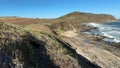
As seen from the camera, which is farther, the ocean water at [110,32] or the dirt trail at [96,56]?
the ocean water at [110,32]

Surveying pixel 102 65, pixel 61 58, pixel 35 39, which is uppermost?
pixel 35 39

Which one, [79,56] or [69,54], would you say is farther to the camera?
[79,56]

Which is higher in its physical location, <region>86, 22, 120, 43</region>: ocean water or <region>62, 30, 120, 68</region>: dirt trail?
<region>62, 30, 120, 68</region>: dirt trail

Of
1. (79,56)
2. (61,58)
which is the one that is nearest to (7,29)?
(61,58)

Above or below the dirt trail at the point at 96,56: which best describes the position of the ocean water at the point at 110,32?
below

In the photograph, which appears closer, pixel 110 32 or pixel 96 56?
pixel 96 56

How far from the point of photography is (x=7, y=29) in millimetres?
6844

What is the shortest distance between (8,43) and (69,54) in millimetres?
1684

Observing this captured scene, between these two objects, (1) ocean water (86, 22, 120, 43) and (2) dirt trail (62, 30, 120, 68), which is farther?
(1) ocean water (86, 22, 120, 43)

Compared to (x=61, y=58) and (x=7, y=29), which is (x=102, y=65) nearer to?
(x=61, y=58)

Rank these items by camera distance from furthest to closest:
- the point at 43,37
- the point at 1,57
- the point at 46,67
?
the point at 43,37 < the point at 46,67 < the point at 1,57

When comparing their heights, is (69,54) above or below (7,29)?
below

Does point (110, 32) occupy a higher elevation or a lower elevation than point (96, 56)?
lower

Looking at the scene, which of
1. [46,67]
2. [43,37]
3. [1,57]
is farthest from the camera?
[43,37]
